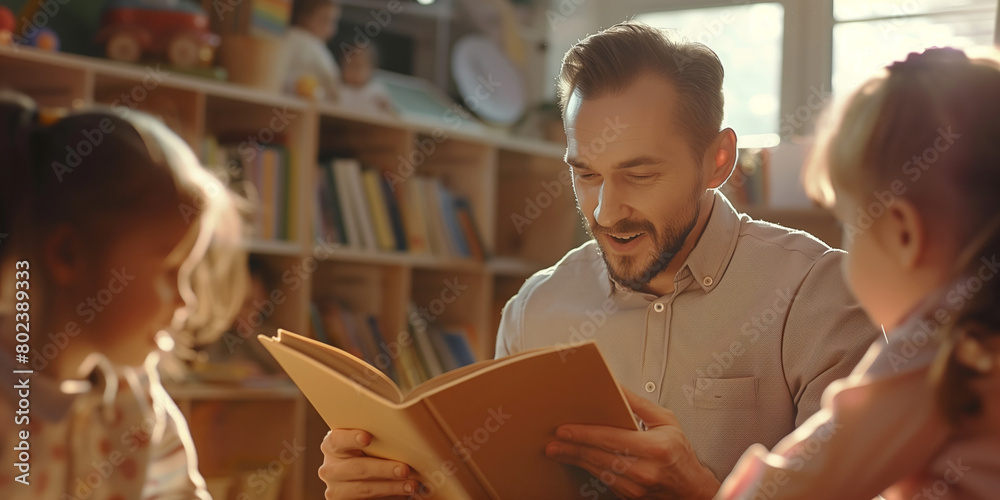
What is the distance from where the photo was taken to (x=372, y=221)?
2994 mm

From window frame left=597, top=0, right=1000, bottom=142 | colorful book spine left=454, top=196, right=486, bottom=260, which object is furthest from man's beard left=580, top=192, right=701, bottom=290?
window frame left=597, top=0, right=1000, bottom=142

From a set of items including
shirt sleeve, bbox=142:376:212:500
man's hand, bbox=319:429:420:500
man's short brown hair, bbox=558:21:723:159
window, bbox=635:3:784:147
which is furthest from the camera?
window, bbox=635:3:784:147

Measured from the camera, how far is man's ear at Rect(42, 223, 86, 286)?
925mm

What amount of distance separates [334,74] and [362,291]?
712 millimetres

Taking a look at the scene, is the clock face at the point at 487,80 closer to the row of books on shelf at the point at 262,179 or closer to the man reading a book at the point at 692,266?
the row of books on shelf at the point at 262,179

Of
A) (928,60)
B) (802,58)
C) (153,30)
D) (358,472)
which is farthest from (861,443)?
(802,58)

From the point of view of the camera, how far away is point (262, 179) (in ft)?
8.86

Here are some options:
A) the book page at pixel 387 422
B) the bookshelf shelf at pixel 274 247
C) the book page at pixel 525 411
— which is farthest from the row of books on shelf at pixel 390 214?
the book page at pixel 525 411

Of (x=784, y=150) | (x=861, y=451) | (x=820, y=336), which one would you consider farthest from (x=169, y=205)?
(x=784, y=150)

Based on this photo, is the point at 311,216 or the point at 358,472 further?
the point at 311,216

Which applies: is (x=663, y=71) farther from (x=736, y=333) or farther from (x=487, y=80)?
(x=487, y=80)

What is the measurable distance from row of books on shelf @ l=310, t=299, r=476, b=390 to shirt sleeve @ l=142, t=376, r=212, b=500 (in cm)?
175

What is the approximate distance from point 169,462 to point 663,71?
94 cm

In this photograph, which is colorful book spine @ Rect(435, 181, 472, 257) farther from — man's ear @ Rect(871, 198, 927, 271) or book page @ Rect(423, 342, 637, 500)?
man's ear @ Rect(871, 198, 927, 271)
